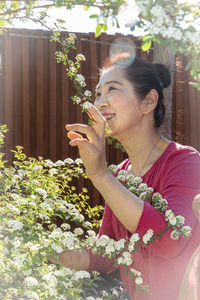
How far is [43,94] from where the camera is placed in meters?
5.30

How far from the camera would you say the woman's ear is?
73.4 inches

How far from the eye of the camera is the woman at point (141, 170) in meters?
1.31

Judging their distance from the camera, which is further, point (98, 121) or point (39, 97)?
point (39, 97)

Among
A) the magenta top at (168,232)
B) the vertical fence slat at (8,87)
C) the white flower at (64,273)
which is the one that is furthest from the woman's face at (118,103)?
the vertical fence slat at (8,87)

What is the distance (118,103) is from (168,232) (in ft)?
2.05

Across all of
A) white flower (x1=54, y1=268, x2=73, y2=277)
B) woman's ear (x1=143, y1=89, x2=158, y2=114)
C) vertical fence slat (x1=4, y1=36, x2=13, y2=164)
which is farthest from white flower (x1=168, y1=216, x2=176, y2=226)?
vertical fence slat (x1=4, y1=36, x2=13, y2=164)

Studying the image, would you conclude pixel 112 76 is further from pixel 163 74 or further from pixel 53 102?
pixel 53 102

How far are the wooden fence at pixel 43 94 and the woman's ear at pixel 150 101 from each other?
10.8 ft

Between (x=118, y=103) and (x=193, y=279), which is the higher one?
(x=118, y=103)

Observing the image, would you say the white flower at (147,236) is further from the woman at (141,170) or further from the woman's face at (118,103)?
the woman's face at (118,103)

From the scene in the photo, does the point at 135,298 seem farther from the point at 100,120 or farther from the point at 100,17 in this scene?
the point at 100,17

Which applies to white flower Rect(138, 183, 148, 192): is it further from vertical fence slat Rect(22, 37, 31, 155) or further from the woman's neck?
vertical fence slat Rect(22, 37, 31, 155)

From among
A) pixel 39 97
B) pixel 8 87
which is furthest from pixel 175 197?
pixel 8 87

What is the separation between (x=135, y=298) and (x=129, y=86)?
0.88 m
